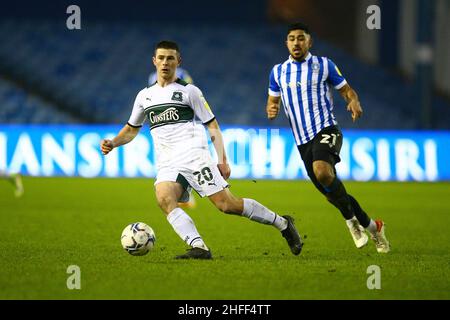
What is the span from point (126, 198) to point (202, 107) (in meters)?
7.91

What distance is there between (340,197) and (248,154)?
11.2 m

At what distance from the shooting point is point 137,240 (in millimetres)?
8438

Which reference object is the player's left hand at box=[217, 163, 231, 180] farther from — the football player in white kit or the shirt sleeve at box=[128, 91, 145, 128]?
the shirt sleeve at box=[128, 91, 145, 128]

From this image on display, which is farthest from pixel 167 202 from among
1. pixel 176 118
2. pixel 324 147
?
pixel 324 147

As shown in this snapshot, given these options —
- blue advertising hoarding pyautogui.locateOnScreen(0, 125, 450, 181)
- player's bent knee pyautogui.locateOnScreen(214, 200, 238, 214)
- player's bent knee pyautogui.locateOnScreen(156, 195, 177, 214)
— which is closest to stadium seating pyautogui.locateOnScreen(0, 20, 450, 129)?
blue advertising hoarding pyautogui.locateOnScreen(0, 125, 450, 181)

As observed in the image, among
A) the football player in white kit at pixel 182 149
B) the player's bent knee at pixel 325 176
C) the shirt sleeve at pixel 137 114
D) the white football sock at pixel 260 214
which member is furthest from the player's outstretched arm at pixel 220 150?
the player's bent knee at pixel 325 176

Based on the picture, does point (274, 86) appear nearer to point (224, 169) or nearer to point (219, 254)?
point (224, 169)

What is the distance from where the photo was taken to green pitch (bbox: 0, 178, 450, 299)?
22.2ft

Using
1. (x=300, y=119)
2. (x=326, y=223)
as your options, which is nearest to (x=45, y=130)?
(x=326, y=223)

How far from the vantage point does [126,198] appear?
16.1 meters

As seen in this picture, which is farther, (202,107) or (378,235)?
(378,235)
